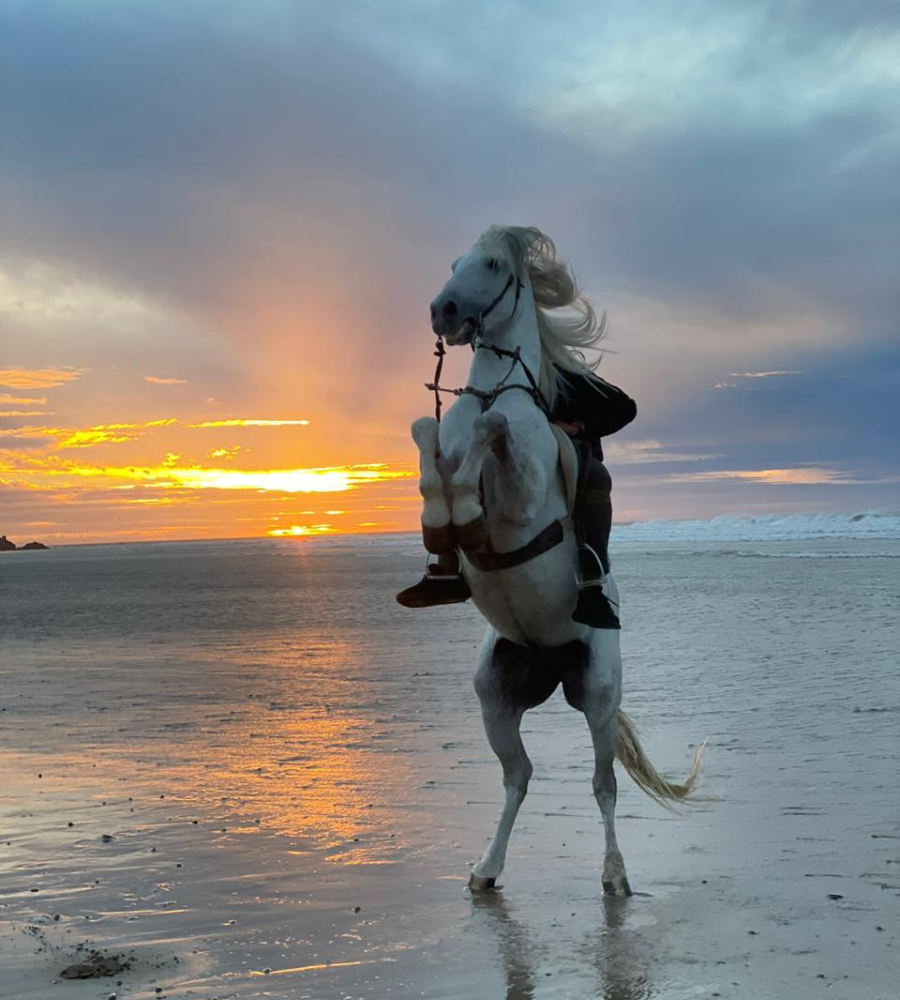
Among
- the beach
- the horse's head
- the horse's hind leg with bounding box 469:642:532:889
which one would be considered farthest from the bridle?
the beach

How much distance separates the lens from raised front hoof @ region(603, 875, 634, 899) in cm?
553

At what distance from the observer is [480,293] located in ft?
17.4

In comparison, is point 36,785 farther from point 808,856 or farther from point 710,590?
point 710,590

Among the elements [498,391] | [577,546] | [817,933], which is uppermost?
[498,391]

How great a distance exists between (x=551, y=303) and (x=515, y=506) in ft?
4.34

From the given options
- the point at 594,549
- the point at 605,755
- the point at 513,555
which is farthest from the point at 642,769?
the point at 513,555

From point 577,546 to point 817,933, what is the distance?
1.98 m

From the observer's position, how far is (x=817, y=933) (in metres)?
4.89

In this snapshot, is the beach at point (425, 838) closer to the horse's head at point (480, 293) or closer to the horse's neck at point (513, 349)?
the horse's neck at point (513, 349)

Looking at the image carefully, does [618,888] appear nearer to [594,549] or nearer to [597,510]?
[594,549]

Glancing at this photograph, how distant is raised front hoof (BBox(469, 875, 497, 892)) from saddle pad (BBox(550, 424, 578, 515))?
1818 mm

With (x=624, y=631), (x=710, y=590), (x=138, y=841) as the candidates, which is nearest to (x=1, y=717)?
(x=138, y=841)

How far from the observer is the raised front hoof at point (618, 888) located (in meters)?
5.53

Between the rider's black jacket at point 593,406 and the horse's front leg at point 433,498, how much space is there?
1.02 meters
